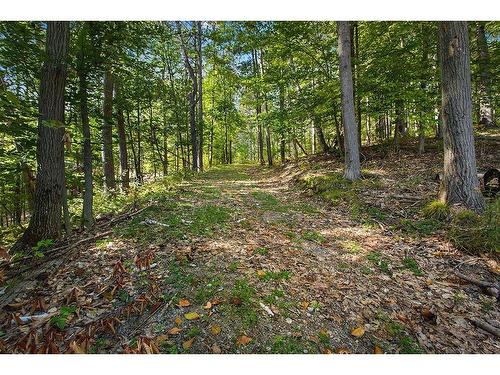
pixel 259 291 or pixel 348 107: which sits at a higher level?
pixel 348 107

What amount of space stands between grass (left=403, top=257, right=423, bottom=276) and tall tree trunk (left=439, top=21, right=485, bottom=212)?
188 centimetres

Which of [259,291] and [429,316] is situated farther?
[259,291]

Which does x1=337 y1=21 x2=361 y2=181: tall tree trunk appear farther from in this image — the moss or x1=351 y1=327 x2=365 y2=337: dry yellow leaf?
x1=351 y1=327 x2=365 y2=337: dry yellow leaf

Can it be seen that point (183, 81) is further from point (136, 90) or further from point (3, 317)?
point (3, 317)

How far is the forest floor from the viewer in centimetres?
257

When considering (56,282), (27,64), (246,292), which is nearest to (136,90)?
(27,64)

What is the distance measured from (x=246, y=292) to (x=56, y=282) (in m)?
2.36

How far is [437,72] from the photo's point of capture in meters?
9.10

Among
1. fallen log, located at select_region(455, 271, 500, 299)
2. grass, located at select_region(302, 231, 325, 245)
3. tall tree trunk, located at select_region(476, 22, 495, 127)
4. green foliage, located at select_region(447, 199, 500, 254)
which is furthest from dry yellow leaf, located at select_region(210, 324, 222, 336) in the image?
tall tree trunk, located at select_region(476, 22, 495, 127)

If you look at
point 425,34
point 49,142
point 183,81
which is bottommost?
point 49,142

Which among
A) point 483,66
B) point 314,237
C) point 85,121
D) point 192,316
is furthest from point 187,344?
point 483,66

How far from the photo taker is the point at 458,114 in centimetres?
505

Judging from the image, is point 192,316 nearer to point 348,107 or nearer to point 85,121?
point 85,121

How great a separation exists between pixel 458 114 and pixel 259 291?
492cm
